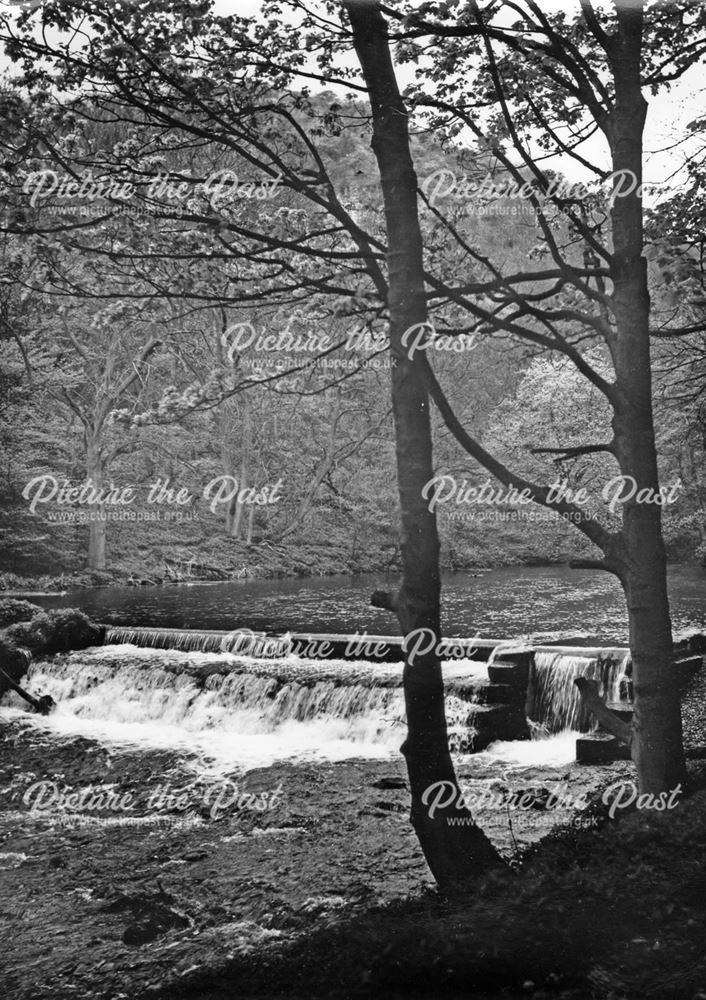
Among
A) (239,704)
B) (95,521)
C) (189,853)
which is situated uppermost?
(95,521)

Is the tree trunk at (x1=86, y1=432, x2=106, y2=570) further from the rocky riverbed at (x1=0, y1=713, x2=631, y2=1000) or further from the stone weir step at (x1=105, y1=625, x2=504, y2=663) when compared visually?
the rocky riverbed at (x1=0, y1=713, x2=631, y2=1000)

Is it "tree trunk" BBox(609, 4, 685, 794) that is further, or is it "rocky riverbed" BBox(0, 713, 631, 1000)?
"rocky riverbed" BBox(0, 713, 631, 1000)

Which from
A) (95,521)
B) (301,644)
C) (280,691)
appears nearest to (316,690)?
(280,691)

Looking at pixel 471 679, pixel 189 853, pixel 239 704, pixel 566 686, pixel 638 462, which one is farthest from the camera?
pixel 239 704

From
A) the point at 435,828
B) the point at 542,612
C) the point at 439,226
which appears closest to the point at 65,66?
Answer: the point at 439,226

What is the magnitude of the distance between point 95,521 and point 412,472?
25844mm

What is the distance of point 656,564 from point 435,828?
2.17 metres

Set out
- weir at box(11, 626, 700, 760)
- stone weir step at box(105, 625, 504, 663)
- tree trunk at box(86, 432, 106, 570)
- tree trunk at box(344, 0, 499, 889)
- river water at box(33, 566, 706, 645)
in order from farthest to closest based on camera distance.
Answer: tree trunk at box(86, 432, 106, 570) < river water at box(33, 566, 706, 645) < stone weir step at box(105, 625, 504, 663) < weir at box(11, 626, 700, 760) < tree trunk at box(344, 0, 499, 889)

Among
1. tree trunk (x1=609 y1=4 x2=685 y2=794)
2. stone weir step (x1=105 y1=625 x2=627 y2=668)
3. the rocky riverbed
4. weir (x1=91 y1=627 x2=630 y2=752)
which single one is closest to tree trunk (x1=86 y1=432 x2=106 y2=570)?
stone weir step (x1=105 y1=625 x2=627 y2=668)

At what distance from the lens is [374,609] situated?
2231cm

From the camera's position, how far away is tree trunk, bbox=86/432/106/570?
29266 millimetres

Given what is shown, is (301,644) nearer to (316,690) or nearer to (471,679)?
(316,690)

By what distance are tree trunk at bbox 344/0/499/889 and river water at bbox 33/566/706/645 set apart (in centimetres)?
1135

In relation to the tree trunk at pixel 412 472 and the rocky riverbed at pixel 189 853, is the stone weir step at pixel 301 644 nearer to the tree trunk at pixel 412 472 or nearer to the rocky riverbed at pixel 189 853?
the rocky riverbed at pixel 189 853
